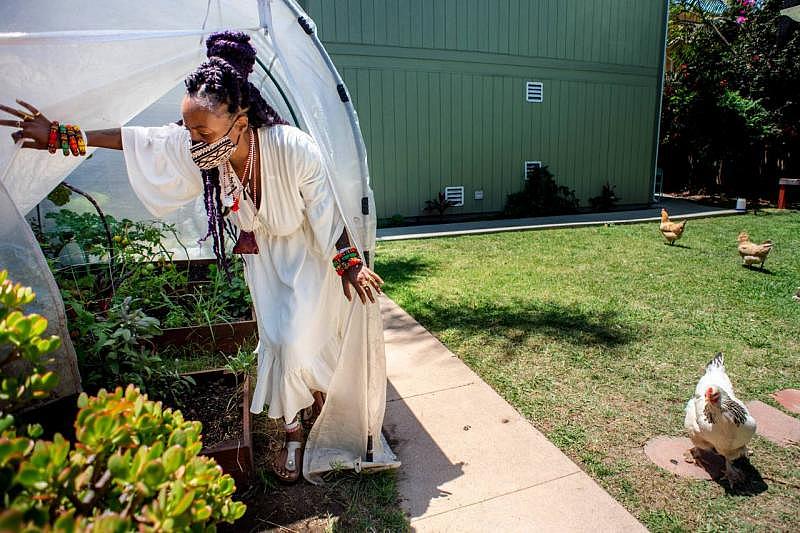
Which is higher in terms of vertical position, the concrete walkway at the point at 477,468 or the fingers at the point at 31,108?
the fingers at the point at 31,108

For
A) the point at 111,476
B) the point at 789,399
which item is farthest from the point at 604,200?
the point at 111,476

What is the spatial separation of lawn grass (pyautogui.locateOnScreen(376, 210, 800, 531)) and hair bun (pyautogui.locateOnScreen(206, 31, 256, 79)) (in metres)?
2.34

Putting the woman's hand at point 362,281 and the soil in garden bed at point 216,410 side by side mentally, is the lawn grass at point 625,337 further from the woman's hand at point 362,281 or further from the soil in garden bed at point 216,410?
the soil in garden bed at point 216,410

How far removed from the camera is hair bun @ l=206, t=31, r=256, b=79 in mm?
2154

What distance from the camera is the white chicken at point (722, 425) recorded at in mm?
2324

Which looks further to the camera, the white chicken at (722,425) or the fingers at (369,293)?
the white chicken at (722,425)

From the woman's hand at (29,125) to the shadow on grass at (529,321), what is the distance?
3.09 metres

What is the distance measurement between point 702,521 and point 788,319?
3.24 metres

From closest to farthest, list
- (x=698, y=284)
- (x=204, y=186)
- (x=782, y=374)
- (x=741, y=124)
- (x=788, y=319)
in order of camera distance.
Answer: (x=204, y=186) < (x=782, y=374) < (x=788, y=319) < (x=698, y=284) < (x=741, y=124)

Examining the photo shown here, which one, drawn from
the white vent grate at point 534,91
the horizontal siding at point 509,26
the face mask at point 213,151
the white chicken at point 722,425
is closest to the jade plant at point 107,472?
the face mask at point 213,151

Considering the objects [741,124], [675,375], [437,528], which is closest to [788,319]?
[675,375]

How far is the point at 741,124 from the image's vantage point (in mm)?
13508

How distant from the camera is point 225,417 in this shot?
2734 millimetres

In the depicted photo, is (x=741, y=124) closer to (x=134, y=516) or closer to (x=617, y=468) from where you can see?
(x=617, y=468)
